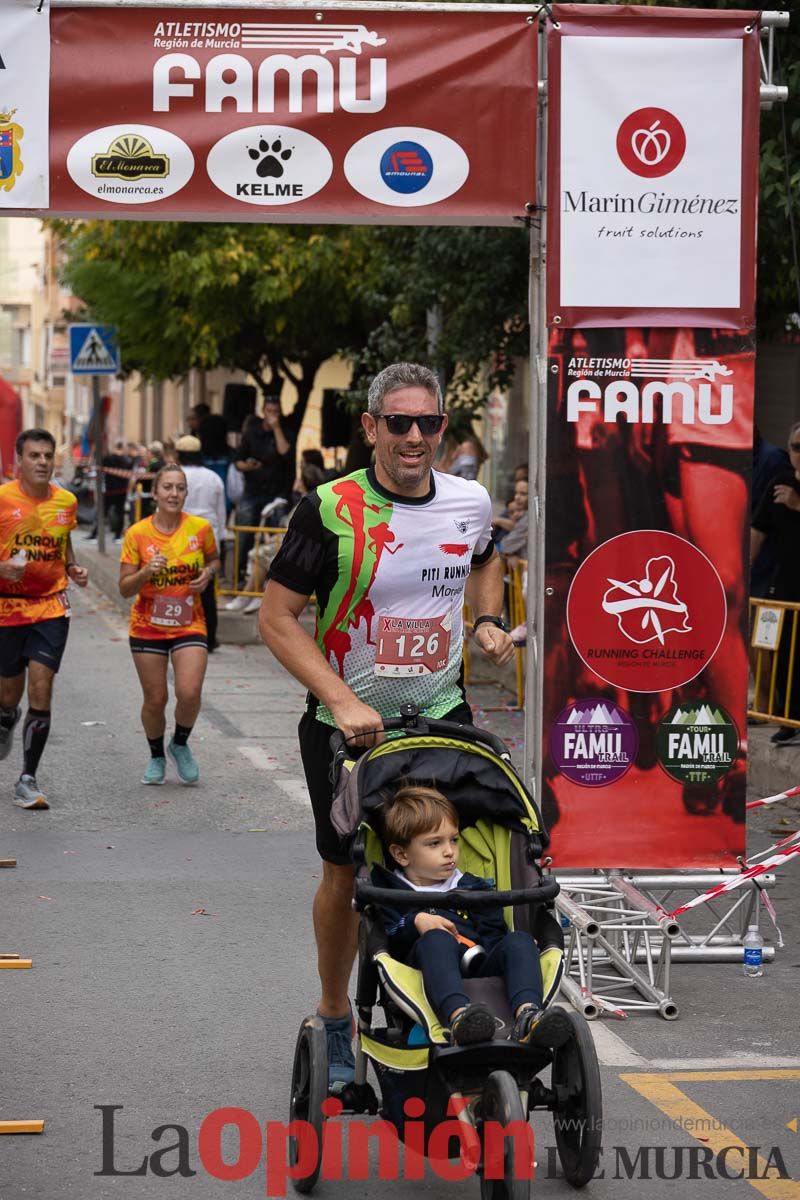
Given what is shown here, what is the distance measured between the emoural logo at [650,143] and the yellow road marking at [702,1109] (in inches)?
130

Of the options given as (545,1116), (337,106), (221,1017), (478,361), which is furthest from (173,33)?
(478,361)

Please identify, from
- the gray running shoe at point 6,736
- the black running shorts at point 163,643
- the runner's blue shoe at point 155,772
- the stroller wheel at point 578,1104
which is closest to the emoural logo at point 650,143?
the stroller wheel at point 578,1104

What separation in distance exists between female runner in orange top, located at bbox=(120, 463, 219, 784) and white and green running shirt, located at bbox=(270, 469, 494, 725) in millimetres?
5263

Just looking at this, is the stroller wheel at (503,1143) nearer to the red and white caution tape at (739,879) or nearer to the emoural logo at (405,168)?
the red and white caution tape at (739,879)

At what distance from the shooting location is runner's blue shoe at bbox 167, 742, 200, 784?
434 inches

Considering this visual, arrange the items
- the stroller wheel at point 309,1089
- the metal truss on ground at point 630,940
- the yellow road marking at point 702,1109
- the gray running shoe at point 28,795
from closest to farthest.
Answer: the stroller wheel at point 309,1089
the yellow road marking at point 702,1109
the metal truss on ground at point 630,940
the gray running shoe at point 28,795

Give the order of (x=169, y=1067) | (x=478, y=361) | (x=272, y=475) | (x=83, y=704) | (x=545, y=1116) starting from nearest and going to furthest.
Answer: (x=545, y=1116), (x=169, y=1067), (x=83, y=704), (x=478, y=361), (x=272, y=475)

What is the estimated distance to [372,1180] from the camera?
5023 millimetres

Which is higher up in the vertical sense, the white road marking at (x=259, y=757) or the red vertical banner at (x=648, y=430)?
the red vertical banner at (x=648, y=430)

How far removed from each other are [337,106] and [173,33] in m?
0.70

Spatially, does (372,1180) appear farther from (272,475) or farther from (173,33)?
(272,475)

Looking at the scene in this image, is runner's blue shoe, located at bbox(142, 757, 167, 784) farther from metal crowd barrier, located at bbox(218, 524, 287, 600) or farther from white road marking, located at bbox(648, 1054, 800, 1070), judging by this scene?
metal crowd barrier, located at bbox(218, 524, 287, 600)

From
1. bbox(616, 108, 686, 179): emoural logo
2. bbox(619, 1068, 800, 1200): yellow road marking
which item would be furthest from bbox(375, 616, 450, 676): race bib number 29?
bbox(616, 108, 686, 179): emoural logo

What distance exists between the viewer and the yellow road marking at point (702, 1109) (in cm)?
495
